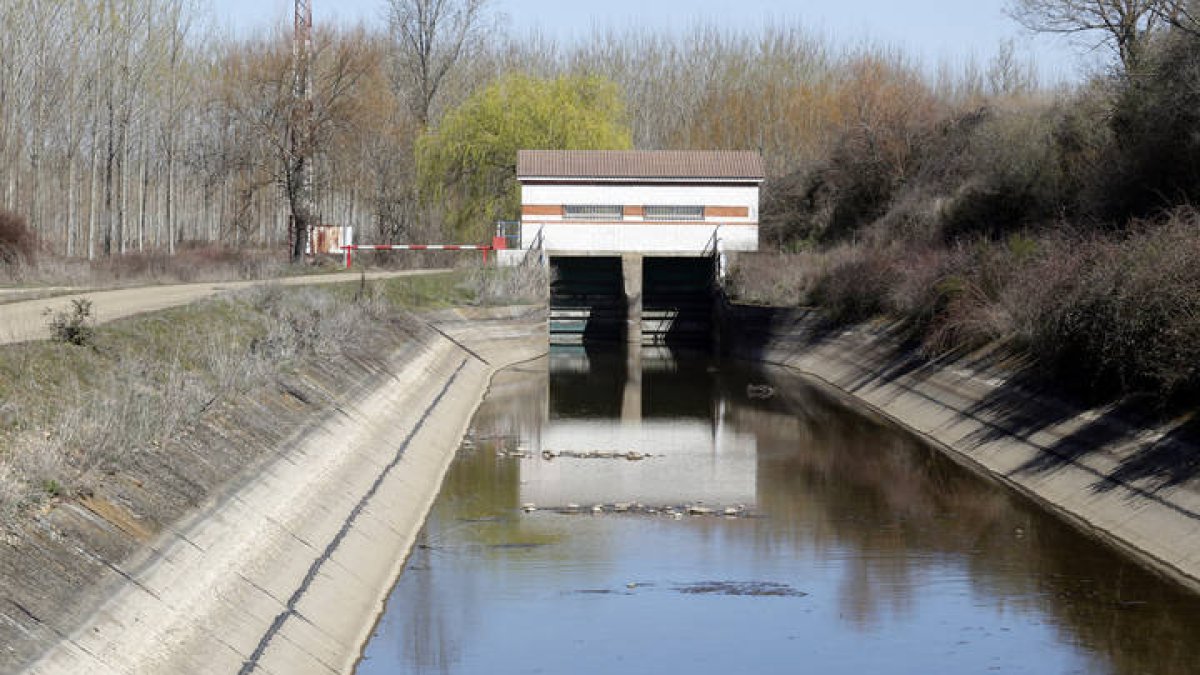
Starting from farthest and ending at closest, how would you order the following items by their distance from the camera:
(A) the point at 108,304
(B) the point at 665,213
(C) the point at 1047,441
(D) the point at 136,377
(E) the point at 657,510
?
(B) the point at 665,213, (A) the point at 108,304, (C) the point at 1047,441, (E) the point at 657,510, (D) the point at 136,377

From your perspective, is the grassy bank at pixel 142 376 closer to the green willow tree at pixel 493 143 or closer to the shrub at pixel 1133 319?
the shrub at pixel 1133 319

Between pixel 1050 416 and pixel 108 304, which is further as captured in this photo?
pixel 108 304

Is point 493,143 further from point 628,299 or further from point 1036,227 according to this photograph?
point 1036,227

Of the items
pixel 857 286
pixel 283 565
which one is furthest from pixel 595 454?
pixel 857 286

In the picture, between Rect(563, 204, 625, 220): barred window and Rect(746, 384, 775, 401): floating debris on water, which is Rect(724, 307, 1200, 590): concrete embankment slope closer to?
Rect(746, 384, 775, 401): floating debris on water

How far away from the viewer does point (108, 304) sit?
107ft

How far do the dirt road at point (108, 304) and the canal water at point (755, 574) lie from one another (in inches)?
277

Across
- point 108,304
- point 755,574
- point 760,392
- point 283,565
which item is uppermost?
point 108,304

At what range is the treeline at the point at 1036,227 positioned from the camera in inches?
1073

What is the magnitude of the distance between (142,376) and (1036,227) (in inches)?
1274

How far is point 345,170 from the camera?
9100 cm

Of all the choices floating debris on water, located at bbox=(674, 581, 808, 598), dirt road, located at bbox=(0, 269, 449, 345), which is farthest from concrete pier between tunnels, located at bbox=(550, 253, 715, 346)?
floating debris on water, located at bbox=(674, 581, 808, 598)

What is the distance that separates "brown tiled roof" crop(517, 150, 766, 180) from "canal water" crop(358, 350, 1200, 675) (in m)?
30.2

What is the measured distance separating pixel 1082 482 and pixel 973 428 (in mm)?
7562
